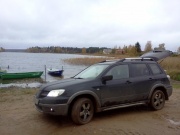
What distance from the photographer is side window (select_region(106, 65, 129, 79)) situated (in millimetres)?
7215

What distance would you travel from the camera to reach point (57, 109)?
6.14 m

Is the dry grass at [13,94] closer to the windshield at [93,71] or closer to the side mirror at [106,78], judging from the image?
the windshield at [93,71]

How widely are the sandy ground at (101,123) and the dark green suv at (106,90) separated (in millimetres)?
331

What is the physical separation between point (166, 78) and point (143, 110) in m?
1.40

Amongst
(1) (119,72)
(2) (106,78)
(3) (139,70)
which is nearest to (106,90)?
(2) (106,78)

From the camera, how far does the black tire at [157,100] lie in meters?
7.94

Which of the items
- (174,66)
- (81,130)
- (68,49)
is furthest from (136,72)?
(68,49)

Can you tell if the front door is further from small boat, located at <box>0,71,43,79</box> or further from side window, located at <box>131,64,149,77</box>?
small boat, located at <box>0,71,43,79</box>

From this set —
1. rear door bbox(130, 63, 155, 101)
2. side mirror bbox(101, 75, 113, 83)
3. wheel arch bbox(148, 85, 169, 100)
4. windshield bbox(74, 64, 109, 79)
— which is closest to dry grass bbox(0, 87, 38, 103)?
windshield bbox(74, 64, 109, 79)

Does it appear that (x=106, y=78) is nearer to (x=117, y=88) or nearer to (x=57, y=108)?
(x=117, y=88)

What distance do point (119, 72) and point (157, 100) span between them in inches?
70.2

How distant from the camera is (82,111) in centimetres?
642

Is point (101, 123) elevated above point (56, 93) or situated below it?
below

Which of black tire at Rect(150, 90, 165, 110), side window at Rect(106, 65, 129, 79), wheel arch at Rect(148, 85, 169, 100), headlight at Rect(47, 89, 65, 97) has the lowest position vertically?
black tire at Rect(150, 90, 165, 110)
